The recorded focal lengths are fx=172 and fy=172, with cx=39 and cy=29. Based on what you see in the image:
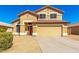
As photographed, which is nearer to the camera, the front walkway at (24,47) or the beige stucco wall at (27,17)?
the front walkway at (24,47)

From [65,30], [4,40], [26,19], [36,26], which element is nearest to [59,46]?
[4,40]

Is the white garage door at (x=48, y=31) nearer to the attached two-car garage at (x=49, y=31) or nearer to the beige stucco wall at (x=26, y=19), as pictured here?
the attached two-car garage at (x=49, y=31)

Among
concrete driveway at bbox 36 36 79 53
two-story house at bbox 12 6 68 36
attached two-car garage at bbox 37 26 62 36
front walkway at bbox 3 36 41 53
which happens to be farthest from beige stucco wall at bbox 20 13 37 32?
front walkway at bbox 3 36 41 53

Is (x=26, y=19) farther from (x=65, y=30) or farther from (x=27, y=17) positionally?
(x=65, y=30)

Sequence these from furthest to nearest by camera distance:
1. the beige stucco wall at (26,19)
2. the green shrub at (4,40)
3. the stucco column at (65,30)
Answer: the stucco column at (65,30) → the beige stucco wall at (26,19) → the green shrub at (4,40)

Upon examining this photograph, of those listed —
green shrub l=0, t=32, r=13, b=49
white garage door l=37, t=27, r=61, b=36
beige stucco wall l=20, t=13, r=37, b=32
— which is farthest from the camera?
beige stucco wall l=20, t=13, r=37, b=32

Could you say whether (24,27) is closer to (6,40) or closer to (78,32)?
(78,32)

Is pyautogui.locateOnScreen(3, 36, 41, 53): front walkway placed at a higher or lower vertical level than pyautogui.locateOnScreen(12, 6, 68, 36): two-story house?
lower

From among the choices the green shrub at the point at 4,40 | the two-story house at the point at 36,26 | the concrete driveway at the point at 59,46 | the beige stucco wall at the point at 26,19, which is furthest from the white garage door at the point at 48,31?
the green shrub at the point at 4,40

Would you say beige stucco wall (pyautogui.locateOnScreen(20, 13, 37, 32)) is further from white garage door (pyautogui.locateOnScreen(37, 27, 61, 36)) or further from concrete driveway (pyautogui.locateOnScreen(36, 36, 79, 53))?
concrete driveway (pyautogui.locateOnScreen(36, 36, 79, 53))

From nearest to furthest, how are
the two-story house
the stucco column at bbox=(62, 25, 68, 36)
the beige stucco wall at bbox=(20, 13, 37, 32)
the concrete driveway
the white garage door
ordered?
the concrete driveway → the two-story house → the white garage door → the beige stucco wall at bbox=(20, 13, 37, 32) → the stucco column at bbox=(62, 25, 68, 36)

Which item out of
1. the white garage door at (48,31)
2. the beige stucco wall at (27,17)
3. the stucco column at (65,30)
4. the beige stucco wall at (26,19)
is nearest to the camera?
the white garage door at (48,31)

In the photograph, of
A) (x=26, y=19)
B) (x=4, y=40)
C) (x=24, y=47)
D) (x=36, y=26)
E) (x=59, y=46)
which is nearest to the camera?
(x=4, y=40)

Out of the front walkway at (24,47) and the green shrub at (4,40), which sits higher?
the green shrub at (4,40)
